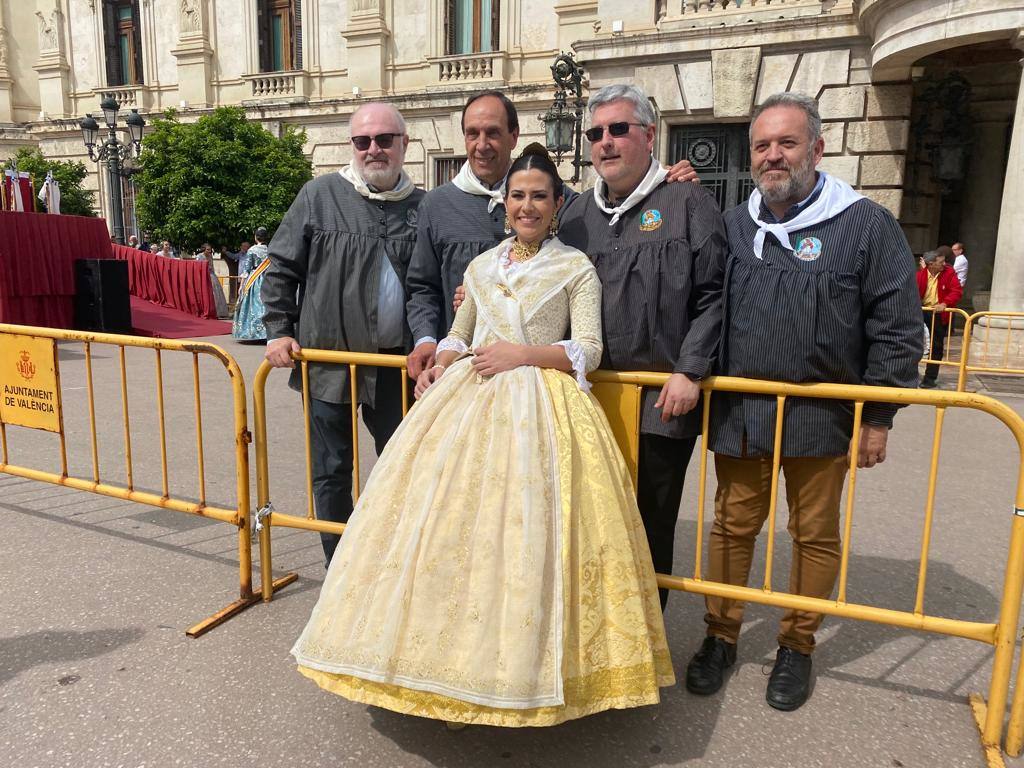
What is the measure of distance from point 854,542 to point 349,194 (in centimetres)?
323

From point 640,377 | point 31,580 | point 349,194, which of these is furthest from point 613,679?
point 31,580

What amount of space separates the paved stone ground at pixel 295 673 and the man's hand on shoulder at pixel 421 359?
1183mm

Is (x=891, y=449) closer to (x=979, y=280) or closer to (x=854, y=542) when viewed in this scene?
(x=854, y=542)

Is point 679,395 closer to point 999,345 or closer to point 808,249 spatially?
point 808,249

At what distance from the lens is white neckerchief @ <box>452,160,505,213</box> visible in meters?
3.11

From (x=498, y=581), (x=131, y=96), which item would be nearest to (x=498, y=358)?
(x=498, y=581)

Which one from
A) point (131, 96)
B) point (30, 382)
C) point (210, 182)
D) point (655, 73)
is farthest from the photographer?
point (131, 96)

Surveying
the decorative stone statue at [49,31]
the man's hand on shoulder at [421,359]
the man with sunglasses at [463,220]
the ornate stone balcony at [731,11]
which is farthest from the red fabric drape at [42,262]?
the decorative stone statue at [49,31]

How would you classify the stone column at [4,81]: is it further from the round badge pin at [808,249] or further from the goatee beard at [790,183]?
the round badge pin at [808,249]

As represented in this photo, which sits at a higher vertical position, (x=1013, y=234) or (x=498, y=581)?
(x=1013, y=234)

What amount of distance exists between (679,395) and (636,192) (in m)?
0.75

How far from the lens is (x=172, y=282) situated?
1677 cm

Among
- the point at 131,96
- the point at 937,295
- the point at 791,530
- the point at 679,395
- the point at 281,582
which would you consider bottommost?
the point at 281,582

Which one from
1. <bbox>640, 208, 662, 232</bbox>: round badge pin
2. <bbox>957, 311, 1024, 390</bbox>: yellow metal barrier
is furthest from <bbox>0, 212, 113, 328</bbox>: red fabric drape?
<bbox>957, 311, 1024, 390</bbox>: yellow metal barrier
